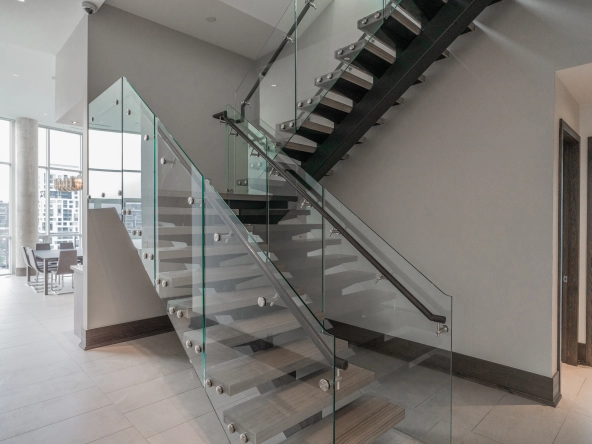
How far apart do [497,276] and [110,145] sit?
160 inches

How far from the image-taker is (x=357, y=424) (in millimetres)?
2326

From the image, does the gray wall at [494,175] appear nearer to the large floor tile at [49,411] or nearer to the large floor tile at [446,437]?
the large floor tile at [446,437]

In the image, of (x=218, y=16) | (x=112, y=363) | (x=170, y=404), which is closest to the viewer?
(x=170, y=404)

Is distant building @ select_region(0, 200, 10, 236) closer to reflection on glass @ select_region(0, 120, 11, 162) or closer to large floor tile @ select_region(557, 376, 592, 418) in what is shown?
reflection on glass @ select_region(0, 120, 11, 162)

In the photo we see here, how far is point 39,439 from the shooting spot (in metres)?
2.52

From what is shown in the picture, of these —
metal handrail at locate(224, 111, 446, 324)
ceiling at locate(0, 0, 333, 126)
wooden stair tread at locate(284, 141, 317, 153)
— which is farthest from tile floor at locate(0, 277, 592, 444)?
ceiling at locate(0, 0, 333, 126)

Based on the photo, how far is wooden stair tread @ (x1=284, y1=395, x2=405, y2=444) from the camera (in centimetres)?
209

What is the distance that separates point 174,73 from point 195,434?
4.42 m

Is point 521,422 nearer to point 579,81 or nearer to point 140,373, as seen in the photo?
point 579,81

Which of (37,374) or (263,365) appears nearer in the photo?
(263,365)

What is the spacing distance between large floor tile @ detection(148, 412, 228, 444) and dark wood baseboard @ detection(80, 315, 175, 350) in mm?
2135

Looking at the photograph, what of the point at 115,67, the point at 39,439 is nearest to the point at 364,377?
the point at 39,439

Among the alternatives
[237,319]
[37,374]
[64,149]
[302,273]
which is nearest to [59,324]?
[37,374]

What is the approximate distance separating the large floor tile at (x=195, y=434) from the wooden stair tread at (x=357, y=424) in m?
0.69
